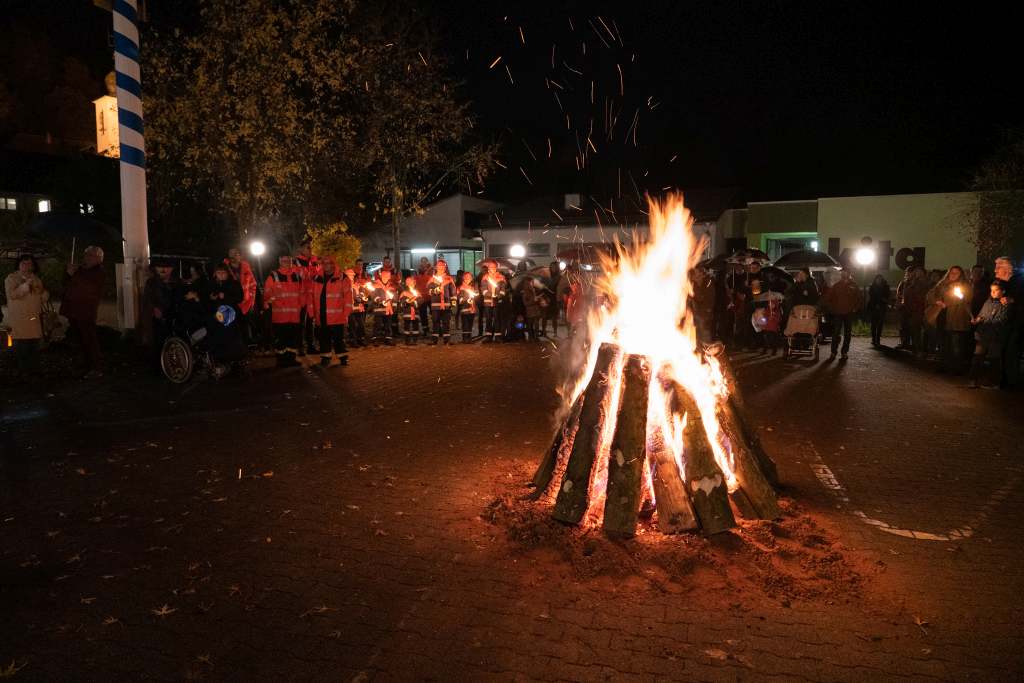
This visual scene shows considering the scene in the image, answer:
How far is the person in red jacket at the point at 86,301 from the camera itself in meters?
11.5

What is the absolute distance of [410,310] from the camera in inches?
681

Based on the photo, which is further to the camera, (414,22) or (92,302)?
(414,22)

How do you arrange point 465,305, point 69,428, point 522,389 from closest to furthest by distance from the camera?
point 69,428, point 522,389, point 465,305

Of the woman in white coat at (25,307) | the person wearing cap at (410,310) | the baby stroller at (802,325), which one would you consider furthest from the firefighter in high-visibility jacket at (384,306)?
the baby stroller at (802,325)

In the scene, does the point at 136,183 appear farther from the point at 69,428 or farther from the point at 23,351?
the point at 69,428

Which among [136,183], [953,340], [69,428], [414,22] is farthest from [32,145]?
[953,340]

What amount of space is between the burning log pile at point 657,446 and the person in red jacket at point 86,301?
919cm

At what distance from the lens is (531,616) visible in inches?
157

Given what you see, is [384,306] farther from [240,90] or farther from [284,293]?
[240,90]

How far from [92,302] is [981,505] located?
12.3m

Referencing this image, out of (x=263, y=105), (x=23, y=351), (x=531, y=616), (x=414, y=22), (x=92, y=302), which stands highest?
(x=414, y=22)

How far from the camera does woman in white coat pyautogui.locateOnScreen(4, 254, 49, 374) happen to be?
11.1 meters

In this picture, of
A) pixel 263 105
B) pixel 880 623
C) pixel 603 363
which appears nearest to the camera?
pixel 880 623

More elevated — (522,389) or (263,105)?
(263,105)
